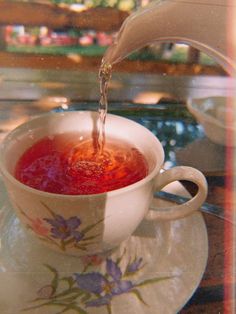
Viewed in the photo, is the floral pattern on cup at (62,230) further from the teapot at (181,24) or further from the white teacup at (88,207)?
the teapot at (181,24)

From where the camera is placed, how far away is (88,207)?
29 centimetres

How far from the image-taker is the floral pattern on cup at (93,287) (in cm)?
30

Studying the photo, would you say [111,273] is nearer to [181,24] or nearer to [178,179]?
[178,179]

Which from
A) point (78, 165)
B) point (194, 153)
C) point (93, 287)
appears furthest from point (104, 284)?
point (194, 153)

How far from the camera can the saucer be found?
298 mm

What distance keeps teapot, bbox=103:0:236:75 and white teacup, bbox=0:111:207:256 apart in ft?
0.34

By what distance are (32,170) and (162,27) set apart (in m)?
0.17

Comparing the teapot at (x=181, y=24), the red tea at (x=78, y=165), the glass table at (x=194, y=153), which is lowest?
the glass table at (x=194, y=153)

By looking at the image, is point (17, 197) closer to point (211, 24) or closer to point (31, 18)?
point (211, 24)

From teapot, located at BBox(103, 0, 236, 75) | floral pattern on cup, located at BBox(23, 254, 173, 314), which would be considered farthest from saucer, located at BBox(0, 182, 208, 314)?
teapot, located at BBox(103, 0, 236, 75)

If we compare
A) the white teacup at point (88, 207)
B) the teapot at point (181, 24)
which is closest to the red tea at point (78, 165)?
the white teacup at point (88, 207)

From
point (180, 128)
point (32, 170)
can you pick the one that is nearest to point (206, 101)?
point (180, 128)

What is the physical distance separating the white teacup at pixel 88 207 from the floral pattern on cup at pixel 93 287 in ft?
0.06

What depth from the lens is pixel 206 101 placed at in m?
0.56
